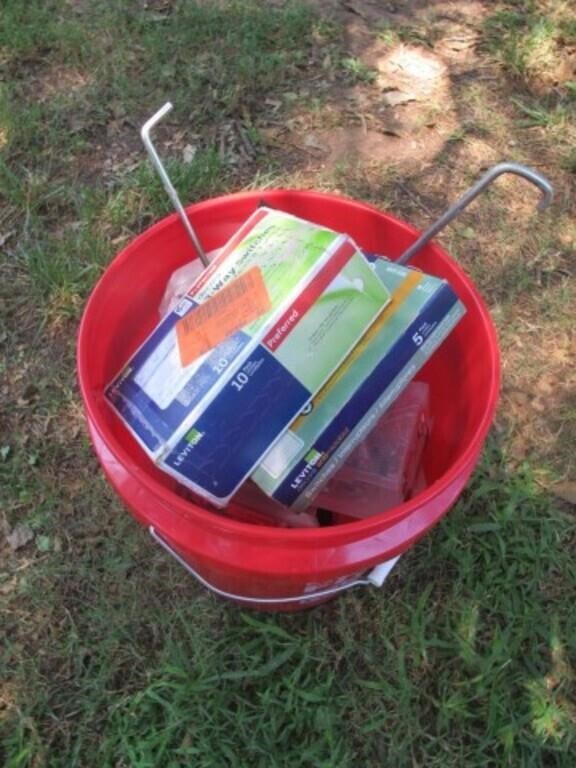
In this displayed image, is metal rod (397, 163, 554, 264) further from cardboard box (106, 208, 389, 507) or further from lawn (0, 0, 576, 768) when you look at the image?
lawn (0, 0, 576, 768)

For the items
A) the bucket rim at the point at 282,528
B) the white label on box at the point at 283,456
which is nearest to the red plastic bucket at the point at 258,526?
the bucket rim at the point at 282,528

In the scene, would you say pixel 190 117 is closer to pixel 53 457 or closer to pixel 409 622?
pixel 53 457

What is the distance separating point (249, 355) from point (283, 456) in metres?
0.14

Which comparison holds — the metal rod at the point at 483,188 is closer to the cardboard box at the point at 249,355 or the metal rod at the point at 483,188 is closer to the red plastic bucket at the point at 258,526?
the red plastic bucket at the point at 258,526

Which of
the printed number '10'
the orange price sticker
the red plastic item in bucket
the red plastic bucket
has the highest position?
the orange price sticker

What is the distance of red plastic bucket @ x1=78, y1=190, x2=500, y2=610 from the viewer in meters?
0.88

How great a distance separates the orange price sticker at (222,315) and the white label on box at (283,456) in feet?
0.49

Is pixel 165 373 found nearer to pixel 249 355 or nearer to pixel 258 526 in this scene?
pixel 249 355

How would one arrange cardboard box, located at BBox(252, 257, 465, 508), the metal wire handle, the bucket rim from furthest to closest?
the metal wire handle
cardboard box, located at BBox(252, 257, 465, 508)
the bucket rim

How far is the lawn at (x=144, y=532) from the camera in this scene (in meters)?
1.22

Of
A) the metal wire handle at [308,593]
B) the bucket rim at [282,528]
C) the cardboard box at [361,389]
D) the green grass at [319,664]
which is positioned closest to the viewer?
the bucket rim at [282,528]

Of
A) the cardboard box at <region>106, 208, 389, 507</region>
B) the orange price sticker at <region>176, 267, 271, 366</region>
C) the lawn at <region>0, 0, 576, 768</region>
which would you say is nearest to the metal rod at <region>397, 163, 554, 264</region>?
the cardboard box at <region>106, 208, 389, 507</region>

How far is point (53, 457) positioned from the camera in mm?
1455

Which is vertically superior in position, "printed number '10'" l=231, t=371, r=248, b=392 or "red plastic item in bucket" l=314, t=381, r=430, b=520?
"printed number '10'" l=231, t=371, r=248, b=392
